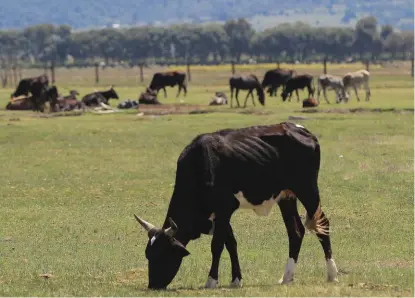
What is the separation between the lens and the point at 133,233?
743 inches

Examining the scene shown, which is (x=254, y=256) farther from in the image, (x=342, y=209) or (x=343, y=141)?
(x=343, y=141)

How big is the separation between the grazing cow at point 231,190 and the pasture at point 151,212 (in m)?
0.48

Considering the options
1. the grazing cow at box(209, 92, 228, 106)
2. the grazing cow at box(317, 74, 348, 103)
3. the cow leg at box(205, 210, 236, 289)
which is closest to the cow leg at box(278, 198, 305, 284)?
the cow leg at box(205, 210, 236, 289)

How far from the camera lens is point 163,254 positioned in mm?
13398

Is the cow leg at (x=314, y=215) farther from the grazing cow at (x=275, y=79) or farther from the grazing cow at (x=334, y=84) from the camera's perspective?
the grazing cow at (x=275, y=79)

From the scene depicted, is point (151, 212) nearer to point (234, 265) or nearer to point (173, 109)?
point (234, 265)

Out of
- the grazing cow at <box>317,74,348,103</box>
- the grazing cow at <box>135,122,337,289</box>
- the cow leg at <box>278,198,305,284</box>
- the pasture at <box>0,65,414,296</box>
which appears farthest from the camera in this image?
the grazing cow at <box>317,74,348,103</box>

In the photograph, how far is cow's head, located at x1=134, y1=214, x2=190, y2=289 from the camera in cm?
1337

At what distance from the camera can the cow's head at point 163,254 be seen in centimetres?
1337

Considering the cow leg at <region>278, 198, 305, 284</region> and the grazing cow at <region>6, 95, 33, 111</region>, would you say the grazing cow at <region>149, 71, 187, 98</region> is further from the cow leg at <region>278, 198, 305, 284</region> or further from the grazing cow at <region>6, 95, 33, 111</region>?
the cow leg at <region>278, 198, 305, 284</region>

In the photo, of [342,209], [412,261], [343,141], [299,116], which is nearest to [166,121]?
[299,116]

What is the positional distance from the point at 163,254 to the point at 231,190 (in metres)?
1.19

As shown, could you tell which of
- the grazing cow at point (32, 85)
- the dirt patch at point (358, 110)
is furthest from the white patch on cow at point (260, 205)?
the grazing cow at point (32, 85)

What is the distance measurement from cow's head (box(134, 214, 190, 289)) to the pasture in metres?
0.27
